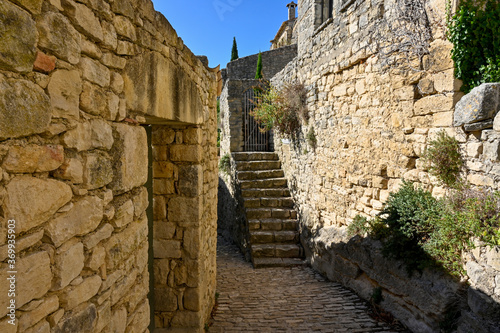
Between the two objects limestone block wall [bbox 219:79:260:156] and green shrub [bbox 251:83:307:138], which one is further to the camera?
limestone block wall [bbox 219:79:260:156]

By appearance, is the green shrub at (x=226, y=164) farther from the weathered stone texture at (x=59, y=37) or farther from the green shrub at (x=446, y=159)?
the weathered stone texture at (x=59, y=37)

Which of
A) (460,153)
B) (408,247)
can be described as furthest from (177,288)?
(460,153)

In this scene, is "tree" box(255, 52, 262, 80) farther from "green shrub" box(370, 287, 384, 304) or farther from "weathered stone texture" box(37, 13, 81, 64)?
"weathered stone texture" box(37, 13, 81, 64)

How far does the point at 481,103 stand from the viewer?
3125mm

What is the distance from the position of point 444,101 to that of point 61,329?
4155 mm

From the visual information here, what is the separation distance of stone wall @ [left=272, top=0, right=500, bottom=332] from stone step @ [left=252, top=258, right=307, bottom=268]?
0.32 metres

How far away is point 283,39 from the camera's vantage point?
21.3 meters

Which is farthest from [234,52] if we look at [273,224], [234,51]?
[273,224]

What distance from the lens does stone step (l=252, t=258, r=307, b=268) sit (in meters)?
6.65

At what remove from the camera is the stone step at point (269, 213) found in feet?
25.3

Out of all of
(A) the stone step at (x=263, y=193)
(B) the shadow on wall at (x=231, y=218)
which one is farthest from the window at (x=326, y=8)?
(B) the shadow on wall at (x=231, y=218)

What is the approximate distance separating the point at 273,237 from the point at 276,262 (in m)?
0.71

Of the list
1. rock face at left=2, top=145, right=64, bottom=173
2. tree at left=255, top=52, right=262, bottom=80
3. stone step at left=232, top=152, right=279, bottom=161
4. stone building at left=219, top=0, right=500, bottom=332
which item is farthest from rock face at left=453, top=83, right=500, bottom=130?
tree at left=255, top=52, right=262, bottom=80

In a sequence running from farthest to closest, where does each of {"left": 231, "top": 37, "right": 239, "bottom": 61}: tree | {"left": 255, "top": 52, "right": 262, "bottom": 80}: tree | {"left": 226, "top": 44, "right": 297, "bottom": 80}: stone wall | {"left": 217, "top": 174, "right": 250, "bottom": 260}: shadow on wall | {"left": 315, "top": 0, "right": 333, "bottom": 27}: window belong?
{"left": 231, "top": 37, "right": 239, "bottom": 61}: tree → {"left": 226, "top": 44, "right": 297, "bottom": 80}: stone wall → {"left": 255, "top": 52, "right": 262, "bottom": 80}: tree → {"left": 217, "top": 174, "right": 250, "bottom": 260}: shadow on wall → {"left": 315, "top": 0, "right": 333, "bottom": 27}: window
